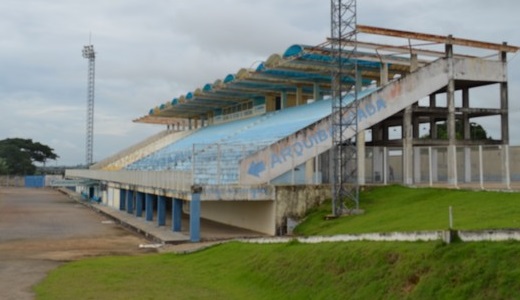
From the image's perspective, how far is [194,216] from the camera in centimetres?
2314

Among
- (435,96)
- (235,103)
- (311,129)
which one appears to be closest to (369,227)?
(311,129)

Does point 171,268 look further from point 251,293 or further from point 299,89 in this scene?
point 299,89

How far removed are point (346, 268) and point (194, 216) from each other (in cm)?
1270

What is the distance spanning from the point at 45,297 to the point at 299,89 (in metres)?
28.4

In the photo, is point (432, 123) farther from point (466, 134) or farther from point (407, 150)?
point (407, 150)

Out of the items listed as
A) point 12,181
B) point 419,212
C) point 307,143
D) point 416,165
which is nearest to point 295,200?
point 307,143

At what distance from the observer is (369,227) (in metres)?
18.0

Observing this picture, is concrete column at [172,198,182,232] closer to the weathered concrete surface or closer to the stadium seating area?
the stadium seating area

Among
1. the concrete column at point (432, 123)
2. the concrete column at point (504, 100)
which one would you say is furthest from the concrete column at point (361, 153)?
the concrete column at point (504, 100)

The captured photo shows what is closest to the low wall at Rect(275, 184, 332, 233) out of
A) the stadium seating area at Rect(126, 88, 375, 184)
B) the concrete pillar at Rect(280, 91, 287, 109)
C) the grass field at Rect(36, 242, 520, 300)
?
the stadium seating area at Rect(126, 88, 375, 184)

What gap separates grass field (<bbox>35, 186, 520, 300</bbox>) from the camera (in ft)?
29.3

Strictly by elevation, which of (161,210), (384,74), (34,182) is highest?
(384,74)

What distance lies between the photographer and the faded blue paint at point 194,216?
2294cm

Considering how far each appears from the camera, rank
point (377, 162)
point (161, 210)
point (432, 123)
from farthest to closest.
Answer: point (432, 123) < point (161, 210) < point (377, 162)
